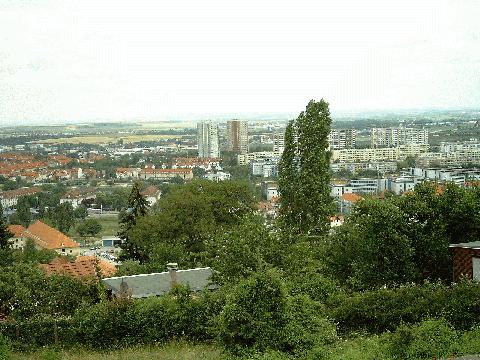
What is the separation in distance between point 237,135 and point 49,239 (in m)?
77.0

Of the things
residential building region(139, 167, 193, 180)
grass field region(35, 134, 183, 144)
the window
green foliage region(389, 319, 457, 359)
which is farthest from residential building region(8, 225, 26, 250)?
grass field region(35, 134, 183, 144)

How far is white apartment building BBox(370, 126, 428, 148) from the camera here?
8925cm

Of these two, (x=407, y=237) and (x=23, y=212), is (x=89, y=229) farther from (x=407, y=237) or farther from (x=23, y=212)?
(x=407, y=237)

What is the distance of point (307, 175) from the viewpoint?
48.7ft

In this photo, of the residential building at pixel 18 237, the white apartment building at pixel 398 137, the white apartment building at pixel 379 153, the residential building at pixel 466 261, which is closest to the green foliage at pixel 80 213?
the residential building at pixel 18 237

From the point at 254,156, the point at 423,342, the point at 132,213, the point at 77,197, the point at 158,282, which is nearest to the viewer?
the point at 423,342

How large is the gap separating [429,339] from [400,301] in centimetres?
141

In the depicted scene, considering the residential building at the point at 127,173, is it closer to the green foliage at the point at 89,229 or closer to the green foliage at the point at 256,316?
the green foliage at the point at 89,229

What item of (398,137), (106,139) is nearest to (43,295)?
(398,137)

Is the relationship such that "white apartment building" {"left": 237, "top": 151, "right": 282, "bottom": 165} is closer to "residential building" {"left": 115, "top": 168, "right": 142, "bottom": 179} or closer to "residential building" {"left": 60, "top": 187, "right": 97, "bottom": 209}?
"residential building" {"left": 115, "top": 168, "right": 142, "bottom": 179}

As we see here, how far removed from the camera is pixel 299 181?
1491 cm

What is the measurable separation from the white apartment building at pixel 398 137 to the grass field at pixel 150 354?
268ft

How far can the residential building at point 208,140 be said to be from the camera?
9819cm

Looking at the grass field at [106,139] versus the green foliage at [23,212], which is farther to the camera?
the grass field at [106,139]
